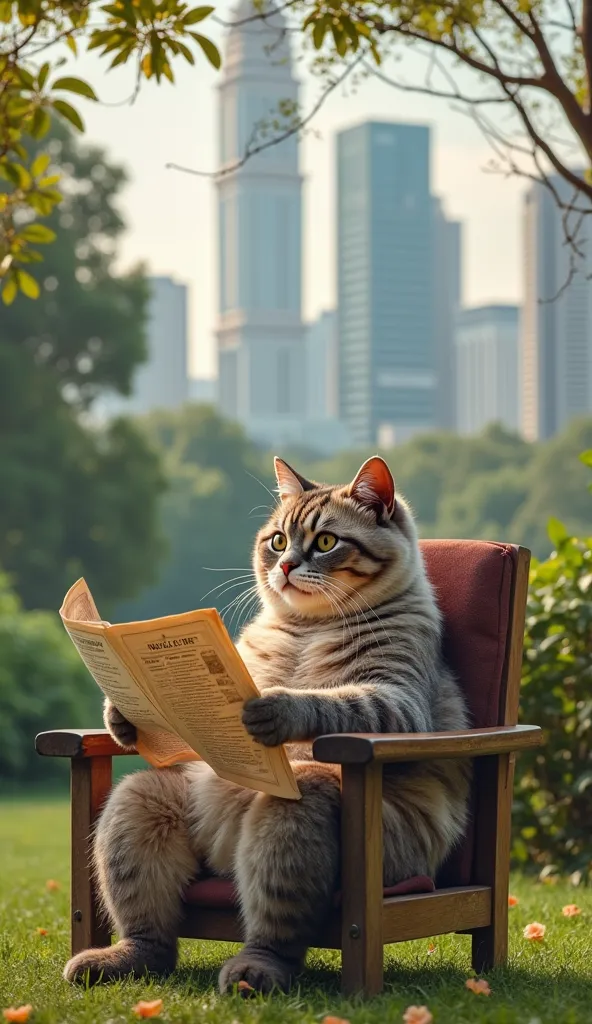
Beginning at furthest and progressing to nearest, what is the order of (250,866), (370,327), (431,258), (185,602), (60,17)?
(431,258), (370,327), (185,602), (60,17), (250,866)

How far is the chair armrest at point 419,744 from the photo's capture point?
9.37 feet

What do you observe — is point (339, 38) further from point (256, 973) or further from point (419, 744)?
point (256, 973)

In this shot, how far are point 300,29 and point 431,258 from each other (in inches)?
5359

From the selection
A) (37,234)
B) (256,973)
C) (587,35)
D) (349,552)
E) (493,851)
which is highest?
(587,35)

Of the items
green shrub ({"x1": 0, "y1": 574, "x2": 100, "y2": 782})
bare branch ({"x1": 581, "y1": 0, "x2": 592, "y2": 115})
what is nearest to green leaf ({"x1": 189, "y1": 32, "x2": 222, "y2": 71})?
bare branch ({"x1": 581, "y1": 0, "x2": 592, "y2": 115})

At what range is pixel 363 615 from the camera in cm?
345

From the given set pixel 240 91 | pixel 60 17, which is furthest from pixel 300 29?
pixel 240 91

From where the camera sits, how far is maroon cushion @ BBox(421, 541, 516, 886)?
11.5ft

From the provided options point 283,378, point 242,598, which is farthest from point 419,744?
point 283,378

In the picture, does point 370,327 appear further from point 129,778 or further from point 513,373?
point 129,778

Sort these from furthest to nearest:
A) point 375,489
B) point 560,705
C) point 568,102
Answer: point 560,705
point 568,102
point 375,489

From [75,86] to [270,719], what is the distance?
1.89m

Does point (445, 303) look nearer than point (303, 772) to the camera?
No

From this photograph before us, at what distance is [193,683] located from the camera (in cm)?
294
